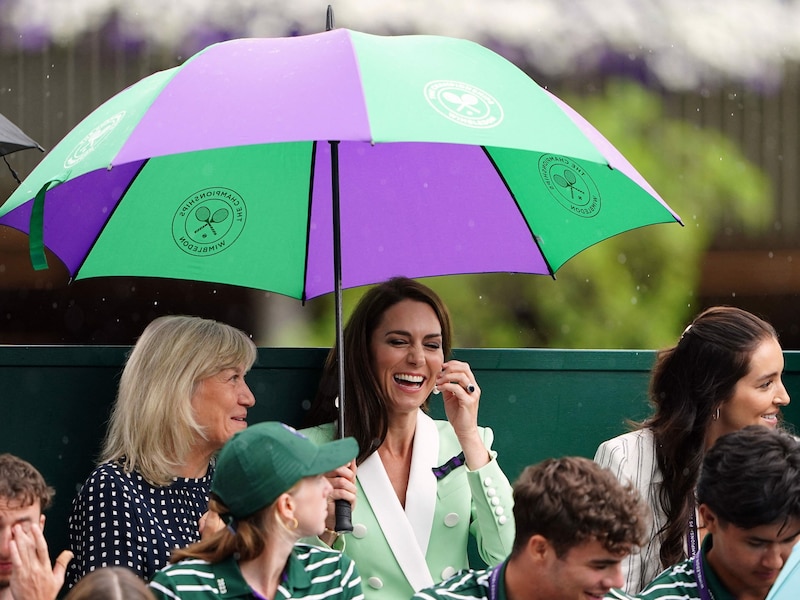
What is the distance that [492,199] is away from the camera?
13.0 ft

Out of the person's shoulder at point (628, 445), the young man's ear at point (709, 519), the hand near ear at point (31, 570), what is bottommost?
the hand near ear at point (31, 570)

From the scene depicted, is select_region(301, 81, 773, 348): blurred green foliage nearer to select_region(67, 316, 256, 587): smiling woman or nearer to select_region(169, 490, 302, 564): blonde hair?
select_region(67, 316, 256, 587): smiling woman

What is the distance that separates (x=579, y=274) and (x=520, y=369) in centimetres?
177

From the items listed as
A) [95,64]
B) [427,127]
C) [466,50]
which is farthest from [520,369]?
[95,64]

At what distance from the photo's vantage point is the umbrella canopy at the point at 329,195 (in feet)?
10.2

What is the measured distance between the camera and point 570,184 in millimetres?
3748

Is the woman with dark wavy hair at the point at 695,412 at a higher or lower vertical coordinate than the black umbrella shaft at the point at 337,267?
lower

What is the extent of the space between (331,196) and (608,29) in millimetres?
2493

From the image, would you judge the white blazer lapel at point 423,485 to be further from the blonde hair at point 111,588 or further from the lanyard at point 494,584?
the blonde hair at point 111,588

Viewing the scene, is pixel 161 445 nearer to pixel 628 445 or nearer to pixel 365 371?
pixel 365 371

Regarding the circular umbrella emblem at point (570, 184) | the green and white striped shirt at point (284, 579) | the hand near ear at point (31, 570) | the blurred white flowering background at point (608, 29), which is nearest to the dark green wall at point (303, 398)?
the circular umbrella emblem at point (570, 184)

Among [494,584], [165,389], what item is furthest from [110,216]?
[494,584]

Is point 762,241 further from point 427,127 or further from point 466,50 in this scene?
point 427,127

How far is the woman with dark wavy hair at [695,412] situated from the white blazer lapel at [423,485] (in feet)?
1.70
